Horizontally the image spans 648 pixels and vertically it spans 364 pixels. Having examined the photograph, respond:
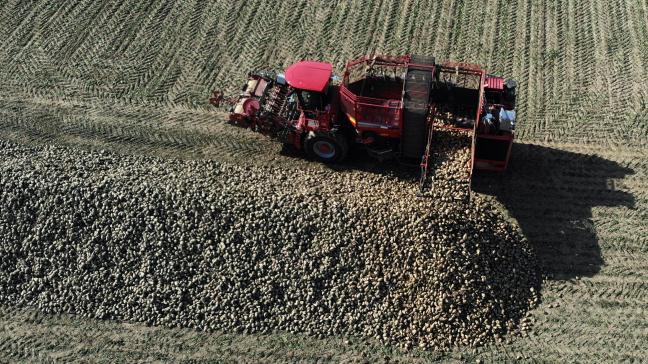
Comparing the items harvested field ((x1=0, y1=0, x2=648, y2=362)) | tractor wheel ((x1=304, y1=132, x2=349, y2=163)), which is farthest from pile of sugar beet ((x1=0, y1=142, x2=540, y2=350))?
tractor wheel ((x1=304, y1=132, x2=349, y2=163))

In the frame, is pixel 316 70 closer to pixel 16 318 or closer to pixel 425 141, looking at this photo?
pixel 425 141

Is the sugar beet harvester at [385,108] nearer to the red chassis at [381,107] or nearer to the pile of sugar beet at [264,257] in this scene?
the red chassis at [381,107]

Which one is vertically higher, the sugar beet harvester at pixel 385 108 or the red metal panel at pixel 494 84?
the red metal panel at pixel 494 84

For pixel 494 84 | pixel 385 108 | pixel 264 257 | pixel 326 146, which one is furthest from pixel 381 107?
pixel 264 257

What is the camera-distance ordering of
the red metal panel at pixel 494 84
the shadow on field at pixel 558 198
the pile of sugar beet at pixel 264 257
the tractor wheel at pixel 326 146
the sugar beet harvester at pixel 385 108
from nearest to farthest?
the pile of sugar beet at pixel 264 257 → the shadow on field at pixel 558 198 → the sugar beet harvester at pixel 385 108 → the red metal panel at pixel 494 84 → the tractor wheel at pixel 326 146

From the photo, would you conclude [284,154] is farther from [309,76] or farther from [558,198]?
[558,198]

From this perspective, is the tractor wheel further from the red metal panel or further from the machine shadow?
the red metal panel

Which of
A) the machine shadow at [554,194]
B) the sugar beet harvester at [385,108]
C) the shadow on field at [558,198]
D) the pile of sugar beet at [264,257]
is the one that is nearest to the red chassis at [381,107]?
the sugar beet harvester at [385,108]

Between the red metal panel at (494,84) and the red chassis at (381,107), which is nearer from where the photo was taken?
the red chassis at (381,107)

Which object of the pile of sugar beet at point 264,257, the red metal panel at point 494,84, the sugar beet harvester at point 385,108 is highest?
the red metal panel at point 494,84
